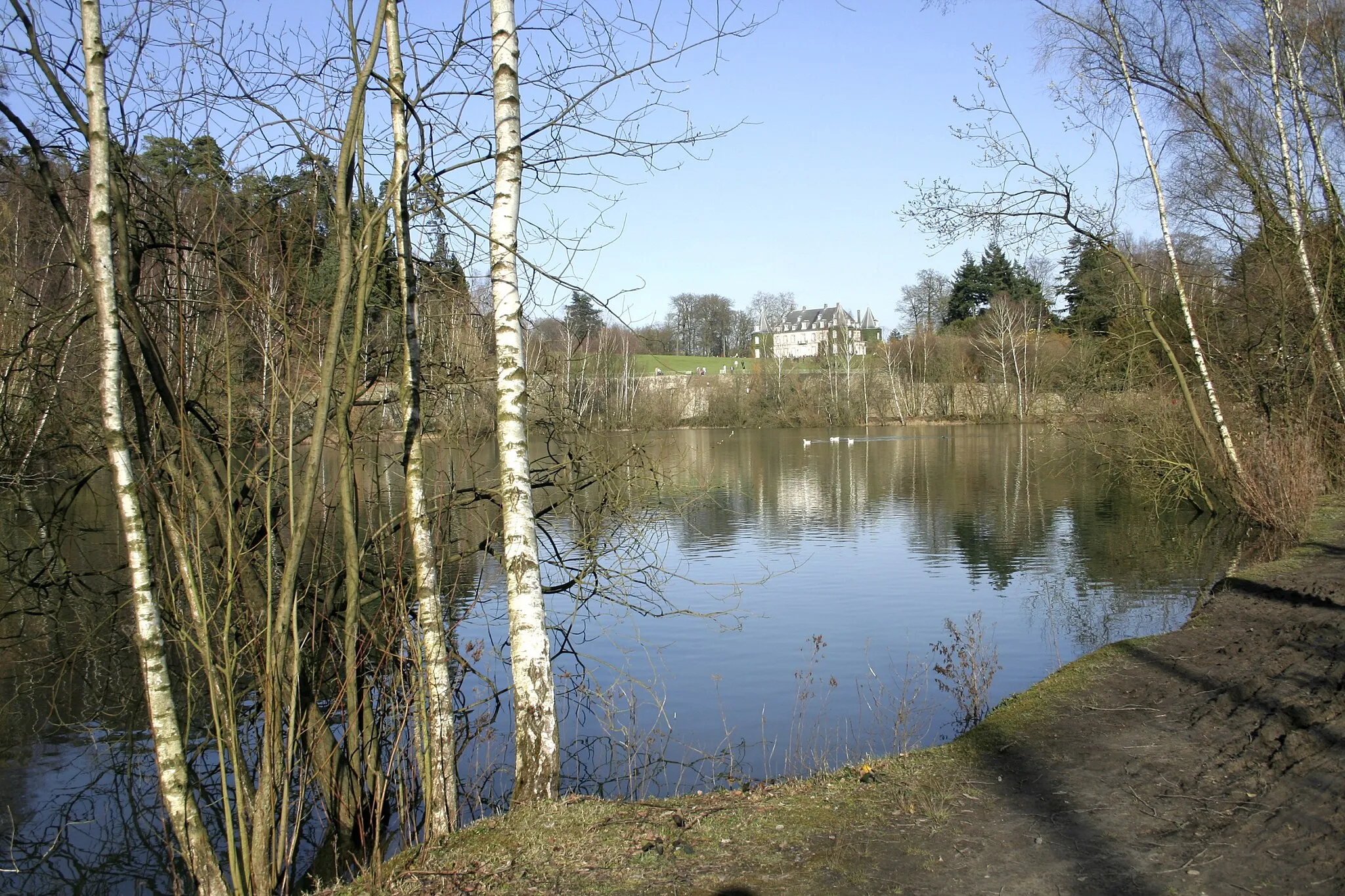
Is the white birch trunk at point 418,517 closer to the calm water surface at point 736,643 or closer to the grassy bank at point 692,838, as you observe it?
the grassy bank at point 692,838

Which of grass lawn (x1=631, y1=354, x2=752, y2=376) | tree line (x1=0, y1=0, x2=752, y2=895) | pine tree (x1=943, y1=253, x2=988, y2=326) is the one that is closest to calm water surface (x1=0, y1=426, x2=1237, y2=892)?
tree line (x1=0, y1=0, x2=752, y2=895)

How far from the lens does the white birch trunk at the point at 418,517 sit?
6.27m

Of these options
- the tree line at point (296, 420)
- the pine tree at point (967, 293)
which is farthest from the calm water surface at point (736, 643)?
the pine tree at point (967, 293)

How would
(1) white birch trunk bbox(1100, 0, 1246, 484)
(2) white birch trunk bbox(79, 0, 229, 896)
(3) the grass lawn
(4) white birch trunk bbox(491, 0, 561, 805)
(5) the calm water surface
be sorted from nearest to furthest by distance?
(2) white birch trunk bbox(79, 0, 229, 896)
(4) white birch trunk bbox(491, 0, 561, 805)
(5) the calm water surface
(1) white birch trunk bbox(1100, 0, 1246, 484)
(3) the grass lawn

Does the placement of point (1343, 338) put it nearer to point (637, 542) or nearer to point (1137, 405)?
point (1137, 405)

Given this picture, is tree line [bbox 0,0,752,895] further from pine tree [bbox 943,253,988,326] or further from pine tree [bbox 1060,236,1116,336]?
pine tree [bbox 943,253,988,326]

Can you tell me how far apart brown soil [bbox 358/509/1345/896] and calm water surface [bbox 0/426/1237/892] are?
5.25ft

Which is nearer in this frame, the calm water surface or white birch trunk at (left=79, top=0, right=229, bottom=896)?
white birch trunk at (left=79, top=0, right=229, bottom=896)

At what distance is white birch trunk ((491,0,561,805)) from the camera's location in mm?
5996

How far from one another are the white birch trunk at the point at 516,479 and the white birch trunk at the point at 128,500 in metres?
1.75

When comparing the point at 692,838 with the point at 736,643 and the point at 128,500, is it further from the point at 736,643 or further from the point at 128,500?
the point at 736,643

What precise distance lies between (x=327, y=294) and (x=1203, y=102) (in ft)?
59.5

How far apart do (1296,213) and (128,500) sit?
68.4 ft

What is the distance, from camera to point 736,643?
1266 cm
